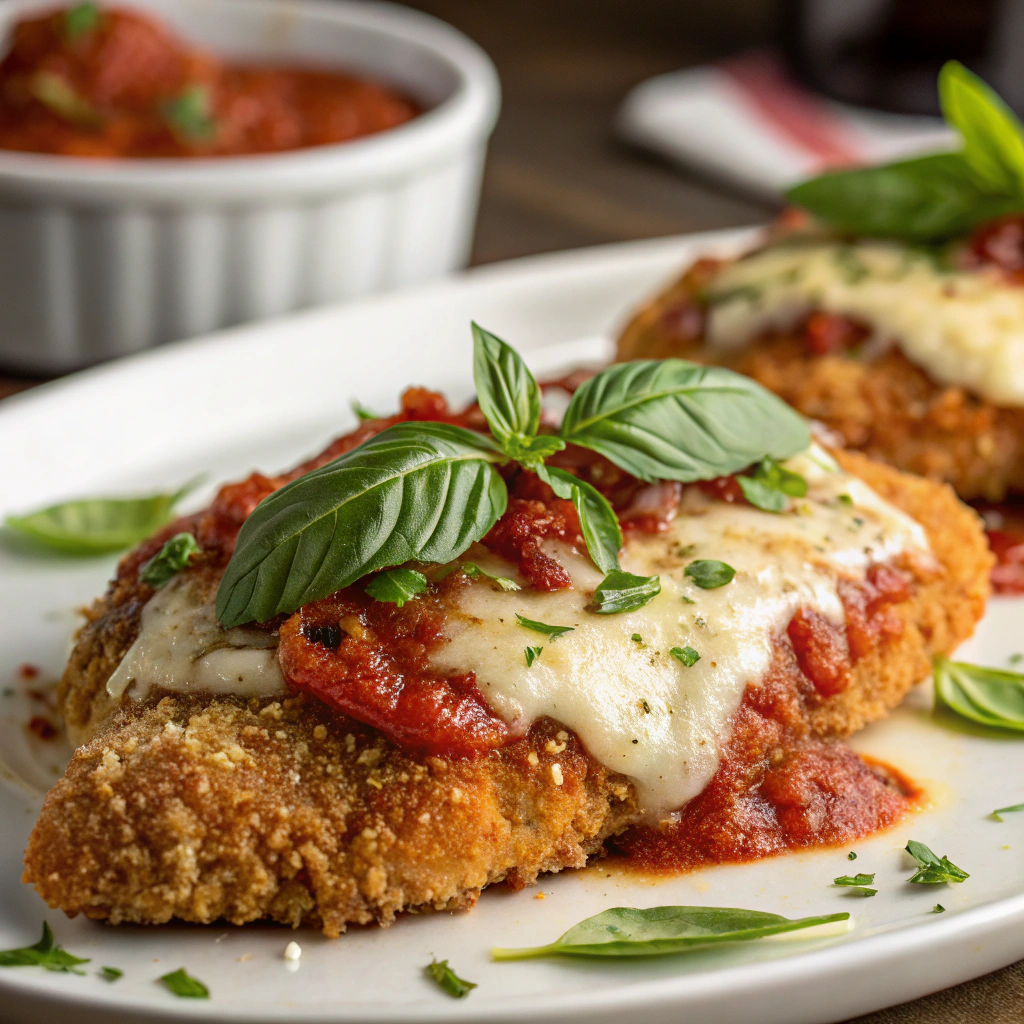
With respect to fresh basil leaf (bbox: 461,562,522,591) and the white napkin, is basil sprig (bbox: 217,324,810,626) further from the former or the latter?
the white napkin

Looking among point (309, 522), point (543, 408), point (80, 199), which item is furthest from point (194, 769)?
point (80, 199)

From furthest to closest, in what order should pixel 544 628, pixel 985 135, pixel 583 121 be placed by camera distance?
pixel 583 121
pixel 985 135
pixel 544 628

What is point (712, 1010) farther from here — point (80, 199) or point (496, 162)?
point (496, 162)

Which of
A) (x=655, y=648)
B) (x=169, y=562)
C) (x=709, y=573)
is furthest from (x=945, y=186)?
(x=169, y=562)

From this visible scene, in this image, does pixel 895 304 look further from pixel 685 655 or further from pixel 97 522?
pixel 97 522

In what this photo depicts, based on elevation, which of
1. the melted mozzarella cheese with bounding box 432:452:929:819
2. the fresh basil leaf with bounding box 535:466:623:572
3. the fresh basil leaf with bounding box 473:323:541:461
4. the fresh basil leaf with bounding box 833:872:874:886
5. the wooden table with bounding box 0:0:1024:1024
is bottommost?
the wooden table with bounding box 0:0:1024:1024

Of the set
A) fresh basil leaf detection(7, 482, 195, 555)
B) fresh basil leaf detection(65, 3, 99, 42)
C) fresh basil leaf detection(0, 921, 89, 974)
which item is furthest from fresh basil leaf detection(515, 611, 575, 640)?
fresh basil leaf detection(65, 3, 99, 42)
